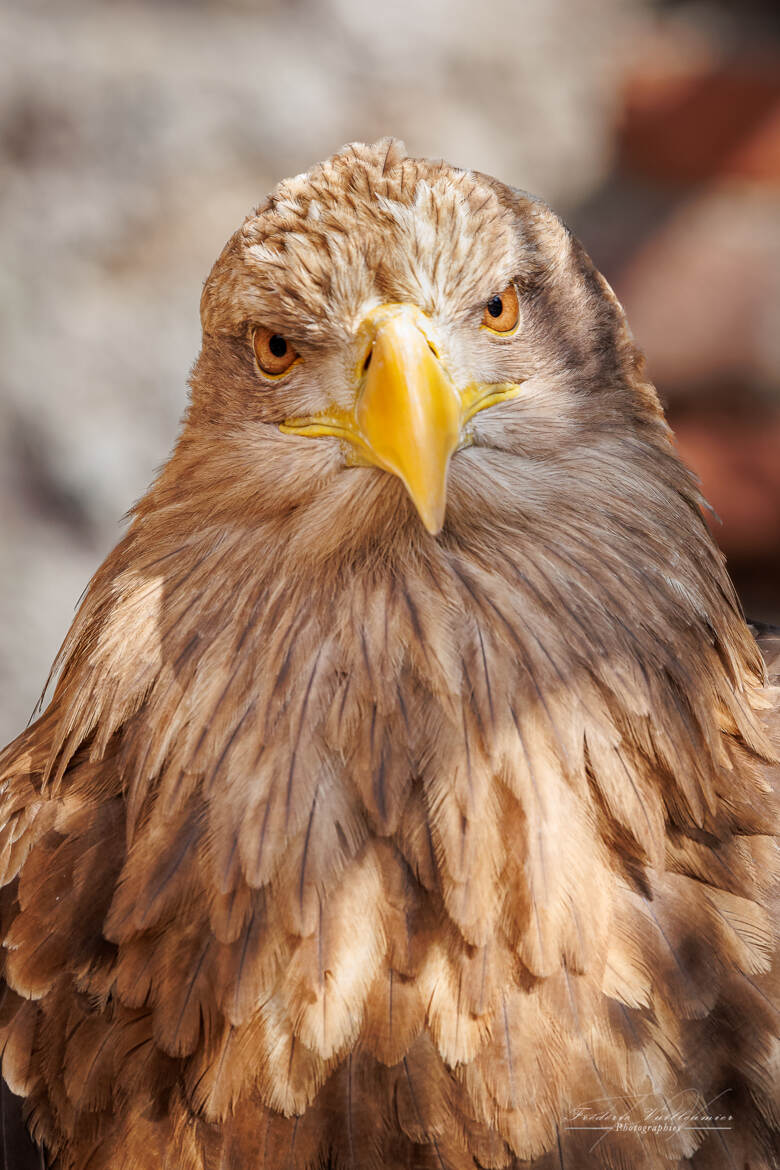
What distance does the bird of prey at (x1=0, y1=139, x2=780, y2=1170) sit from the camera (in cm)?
116

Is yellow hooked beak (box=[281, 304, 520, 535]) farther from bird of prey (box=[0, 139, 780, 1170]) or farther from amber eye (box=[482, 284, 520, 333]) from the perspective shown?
amber eye (box=[482, 284, 520, 333])

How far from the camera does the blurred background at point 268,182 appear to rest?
3.03m

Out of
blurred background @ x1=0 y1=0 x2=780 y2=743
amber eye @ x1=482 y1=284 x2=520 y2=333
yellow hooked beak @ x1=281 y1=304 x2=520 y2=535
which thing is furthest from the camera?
blurred background @ x1=0 y1=0 x2=780 y2=743

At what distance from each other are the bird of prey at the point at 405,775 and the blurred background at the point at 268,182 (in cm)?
175

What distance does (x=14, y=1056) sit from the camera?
1329 mm

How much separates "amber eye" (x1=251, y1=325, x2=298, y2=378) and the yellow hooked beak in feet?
0.41

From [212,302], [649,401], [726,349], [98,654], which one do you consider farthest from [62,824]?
[726,349]

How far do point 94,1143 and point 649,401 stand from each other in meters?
1.12

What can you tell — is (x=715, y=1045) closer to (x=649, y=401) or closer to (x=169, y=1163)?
(x=169, y=1163)

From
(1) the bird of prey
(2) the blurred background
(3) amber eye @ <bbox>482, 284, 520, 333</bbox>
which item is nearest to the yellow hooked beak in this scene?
(1) the bird of prey

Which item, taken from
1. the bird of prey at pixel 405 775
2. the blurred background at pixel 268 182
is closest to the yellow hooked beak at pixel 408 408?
the bird of prey at pixel 405 775

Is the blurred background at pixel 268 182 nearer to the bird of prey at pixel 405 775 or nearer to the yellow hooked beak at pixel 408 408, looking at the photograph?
the bird of prey at pixel 405 775

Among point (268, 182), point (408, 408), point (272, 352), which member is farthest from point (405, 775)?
point (268, 182)

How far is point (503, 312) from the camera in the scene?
1.37m
